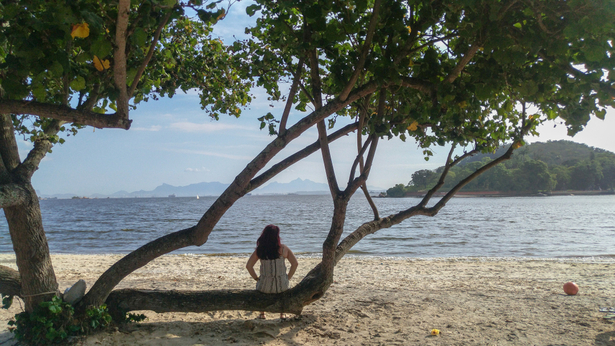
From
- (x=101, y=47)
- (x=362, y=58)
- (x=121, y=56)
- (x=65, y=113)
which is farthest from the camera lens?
(x=362, y=58)

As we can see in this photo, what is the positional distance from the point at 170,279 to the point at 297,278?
2.84 metres

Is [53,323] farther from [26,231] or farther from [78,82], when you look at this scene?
[78,82]

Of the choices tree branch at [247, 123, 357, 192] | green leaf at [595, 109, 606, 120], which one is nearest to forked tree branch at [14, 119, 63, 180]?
tree branch at [247, 123, 357, 192]

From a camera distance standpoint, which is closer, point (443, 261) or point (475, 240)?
point (443, 261)

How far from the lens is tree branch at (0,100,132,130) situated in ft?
10.5

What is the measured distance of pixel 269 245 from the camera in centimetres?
469

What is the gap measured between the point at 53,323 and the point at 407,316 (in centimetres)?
401

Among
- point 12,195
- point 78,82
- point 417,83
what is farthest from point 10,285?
point 417,83

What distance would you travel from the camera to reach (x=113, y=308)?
423 centimetres

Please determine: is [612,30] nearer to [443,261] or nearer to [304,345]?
[304,345]

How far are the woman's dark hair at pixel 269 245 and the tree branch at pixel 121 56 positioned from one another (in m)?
2.16

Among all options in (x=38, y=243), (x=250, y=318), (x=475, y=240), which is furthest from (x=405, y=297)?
(x=475, y=240)

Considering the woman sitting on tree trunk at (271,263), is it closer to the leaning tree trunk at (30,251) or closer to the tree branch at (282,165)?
the tree branch at (282,165)

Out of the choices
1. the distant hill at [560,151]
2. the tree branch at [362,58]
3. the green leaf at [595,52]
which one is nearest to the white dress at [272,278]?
the tree branch at [362,58]
